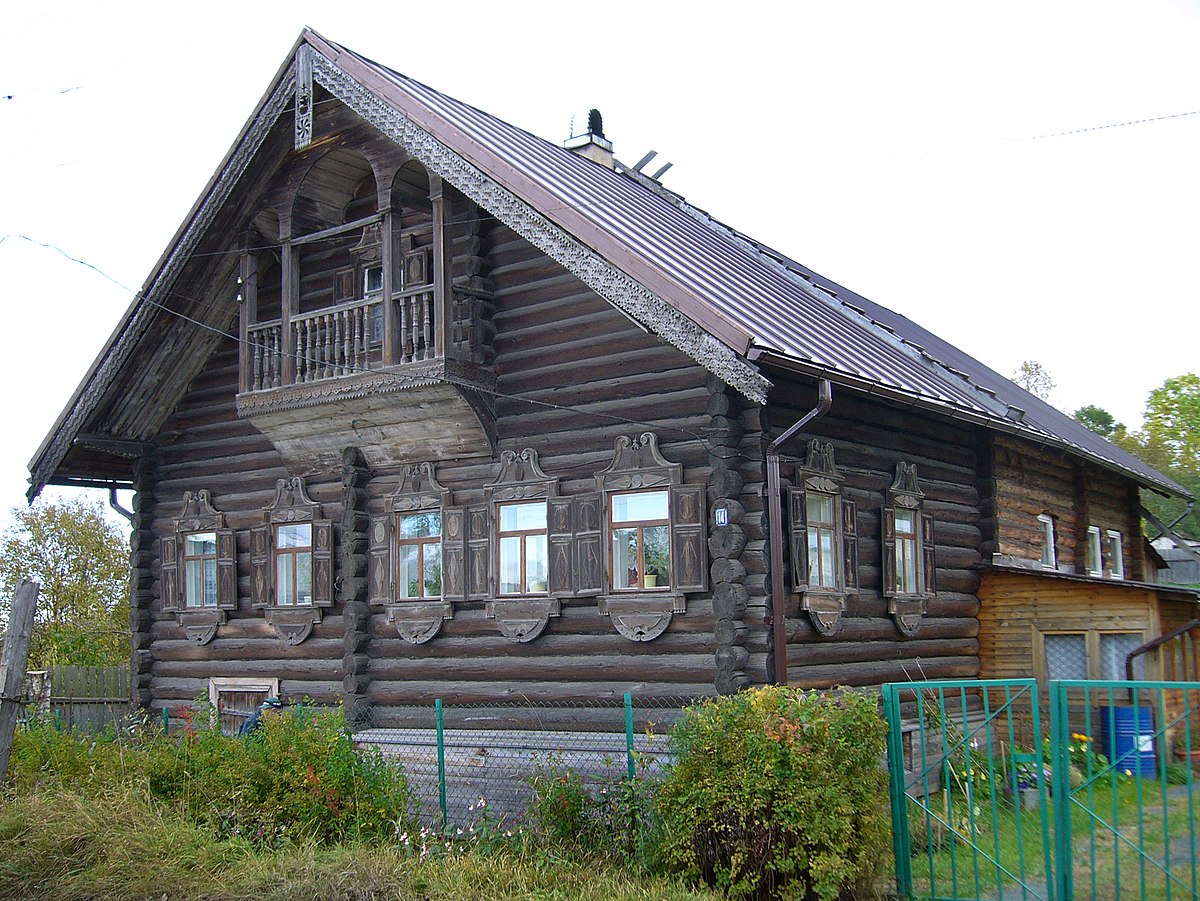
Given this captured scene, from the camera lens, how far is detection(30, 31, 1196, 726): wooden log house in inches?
481

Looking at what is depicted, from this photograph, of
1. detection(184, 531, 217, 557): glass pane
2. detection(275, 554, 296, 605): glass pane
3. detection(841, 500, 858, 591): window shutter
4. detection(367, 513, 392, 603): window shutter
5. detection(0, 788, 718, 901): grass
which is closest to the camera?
detection(0, 788, 718, 901): grass

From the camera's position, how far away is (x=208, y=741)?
1146cm

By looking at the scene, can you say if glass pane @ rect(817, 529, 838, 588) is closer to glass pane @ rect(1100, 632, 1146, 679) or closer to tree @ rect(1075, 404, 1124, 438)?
glass pane @ rect(1100, 632, 1146, 679)

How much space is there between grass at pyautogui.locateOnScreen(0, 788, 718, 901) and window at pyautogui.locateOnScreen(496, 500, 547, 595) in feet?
12.8

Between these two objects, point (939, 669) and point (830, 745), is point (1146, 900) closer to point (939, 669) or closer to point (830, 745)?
point (830, 745)

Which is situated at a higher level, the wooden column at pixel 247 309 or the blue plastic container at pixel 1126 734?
the wooden column at pixel 247 309

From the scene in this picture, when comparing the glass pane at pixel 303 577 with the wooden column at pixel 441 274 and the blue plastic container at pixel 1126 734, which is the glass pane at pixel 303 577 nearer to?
the wooden column at pixel 441 274

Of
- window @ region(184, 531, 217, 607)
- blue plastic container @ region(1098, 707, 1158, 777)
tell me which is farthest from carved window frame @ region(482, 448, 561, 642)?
blue plastic container @ region(1098, 707, 1158, 777)

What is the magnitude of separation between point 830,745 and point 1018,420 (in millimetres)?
8593

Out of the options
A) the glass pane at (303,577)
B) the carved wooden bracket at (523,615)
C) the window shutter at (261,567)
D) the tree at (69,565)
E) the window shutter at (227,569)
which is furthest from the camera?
the tree at (69,565)

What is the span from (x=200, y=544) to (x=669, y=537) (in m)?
7.87

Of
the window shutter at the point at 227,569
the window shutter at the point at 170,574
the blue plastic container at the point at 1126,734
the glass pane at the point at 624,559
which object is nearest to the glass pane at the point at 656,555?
the glass pane at the point at 624,559

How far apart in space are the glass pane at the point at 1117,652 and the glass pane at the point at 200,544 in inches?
457

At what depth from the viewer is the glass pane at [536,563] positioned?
13.4 meters
